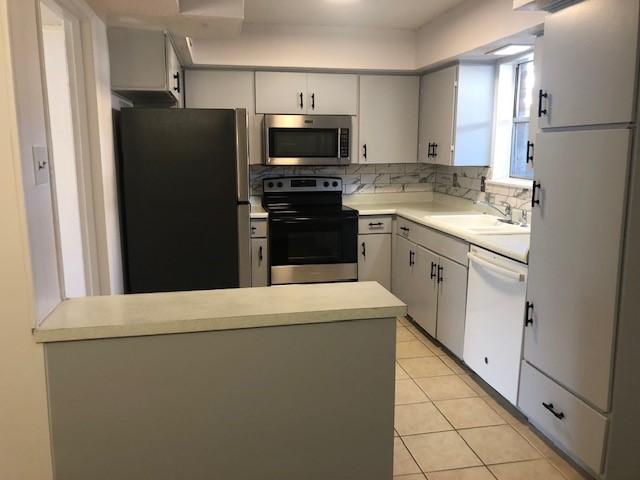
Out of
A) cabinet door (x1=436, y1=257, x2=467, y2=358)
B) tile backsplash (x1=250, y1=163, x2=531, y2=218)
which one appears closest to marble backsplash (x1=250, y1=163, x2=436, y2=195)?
tile backsplash (x1=250, y1=163, x2=531, y2=218)

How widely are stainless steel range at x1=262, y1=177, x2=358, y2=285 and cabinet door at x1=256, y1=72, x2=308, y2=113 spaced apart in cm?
80

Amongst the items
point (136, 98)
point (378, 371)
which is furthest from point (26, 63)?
point (136, 98)

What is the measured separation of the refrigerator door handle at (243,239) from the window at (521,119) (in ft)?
6.66

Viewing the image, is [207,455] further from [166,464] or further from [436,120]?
[436,120]

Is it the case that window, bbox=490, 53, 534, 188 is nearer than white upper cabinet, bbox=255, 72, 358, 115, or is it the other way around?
window, bbox=490, 53, 534, 188

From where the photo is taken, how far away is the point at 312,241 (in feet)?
13.7

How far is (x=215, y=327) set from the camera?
145 cm

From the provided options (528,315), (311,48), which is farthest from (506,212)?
(311,48)

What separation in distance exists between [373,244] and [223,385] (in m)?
2.99

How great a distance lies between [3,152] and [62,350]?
0.53 metres

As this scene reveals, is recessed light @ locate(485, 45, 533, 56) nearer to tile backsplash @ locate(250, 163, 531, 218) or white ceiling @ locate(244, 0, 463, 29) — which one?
white ceiling @ locate(244, 0, 463, 29)

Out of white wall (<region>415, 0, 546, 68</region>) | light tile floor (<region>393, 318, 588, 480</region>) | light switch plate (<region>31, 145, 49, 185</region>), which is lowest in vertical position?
light tile floor (<region>393, 318, 588, 480</region>)

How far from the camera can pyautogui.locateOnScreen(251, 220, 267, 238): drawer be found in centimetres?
409

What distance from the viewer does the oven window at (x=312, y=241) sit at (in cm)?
410
